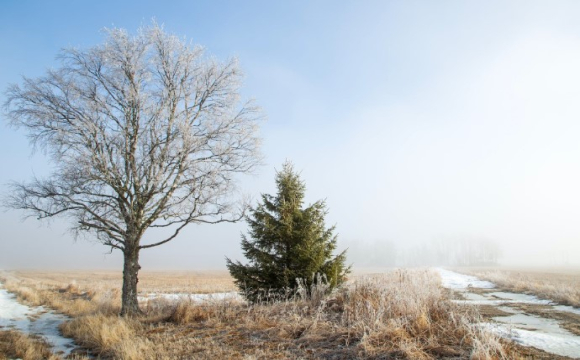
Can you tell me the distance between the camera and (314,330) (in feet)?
20.6

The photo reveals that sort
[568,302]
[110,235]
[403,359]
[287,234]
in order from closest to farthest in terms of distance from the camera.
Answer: [403,359] → [110,235] → [287,234] → [568,302]

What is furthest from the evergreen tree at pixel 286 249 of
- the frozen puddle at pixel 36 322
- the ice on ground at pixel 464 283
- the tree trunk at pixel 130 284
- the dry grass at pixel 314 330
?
the ice on ground at pixel 464 283

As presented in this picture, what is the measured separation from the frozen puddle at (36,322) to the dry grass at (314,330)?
36cm

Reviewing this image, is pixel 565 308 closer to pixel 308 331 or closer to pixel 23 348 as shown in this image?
pixel 308 331

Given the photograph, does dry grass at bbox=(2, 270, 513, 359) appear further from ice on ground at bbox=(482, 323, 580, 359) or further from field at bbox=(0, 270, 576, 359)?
ice on ground at bbox=(482, 323, 580, 359)

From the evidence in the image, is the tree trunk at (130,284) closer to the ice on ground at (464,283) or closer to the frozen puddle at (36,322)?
the frozen puddle at (36,322)

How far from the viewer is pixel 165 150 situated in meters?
9.84

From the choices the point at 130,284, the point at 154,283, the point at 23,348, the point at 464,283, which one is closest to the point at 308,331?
the point at 23,348

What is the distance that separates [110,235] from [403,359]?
8.83 metres

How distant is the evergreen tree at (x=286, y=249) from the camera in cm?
1033

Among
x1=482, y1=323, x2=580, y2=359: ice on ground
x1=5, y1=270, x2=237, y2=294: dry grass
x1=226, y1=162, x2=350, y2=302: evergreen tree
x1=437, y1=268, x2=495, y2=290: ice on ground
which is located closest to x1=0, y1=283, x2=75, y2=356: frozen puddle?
x1=226, y1=162, x2=350, y2=302: evergreen tree

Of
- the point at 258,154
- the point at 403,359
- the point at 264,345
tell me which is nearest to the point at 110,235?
the point at 258,154

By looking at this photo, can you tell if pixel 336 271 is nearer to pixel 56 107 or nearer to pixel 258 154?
pixel 258 154

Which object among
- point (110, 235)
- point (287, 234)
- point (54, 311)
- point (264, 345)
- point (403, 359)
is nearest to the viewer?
point (403, 359)
